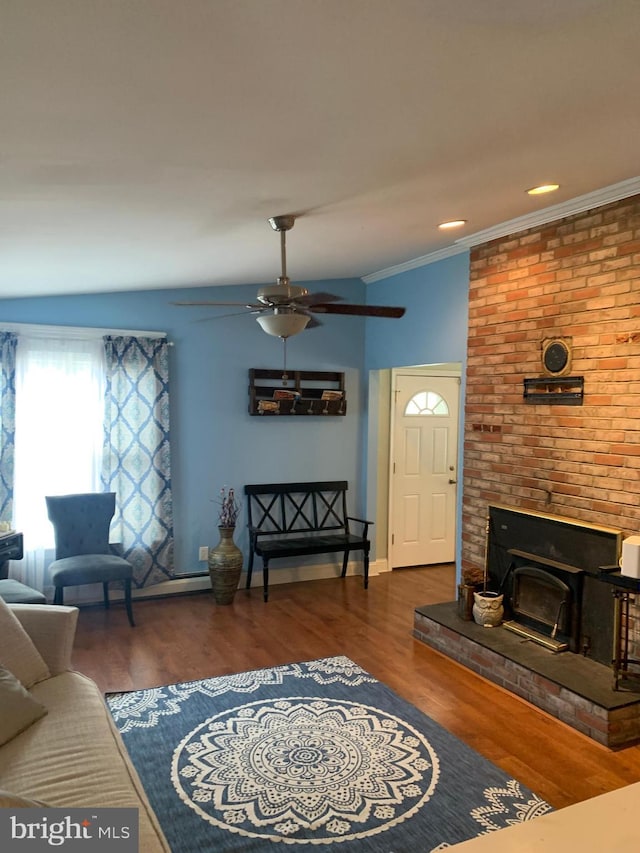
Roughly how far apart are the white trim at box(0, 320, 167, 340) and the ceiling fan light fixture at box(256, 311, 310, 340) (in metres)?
2.06

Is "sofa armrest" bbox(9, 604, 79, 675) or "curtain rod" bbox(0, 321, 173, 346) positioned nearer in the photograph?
"sofa armrest" bbox(9, 604, 79, 675)

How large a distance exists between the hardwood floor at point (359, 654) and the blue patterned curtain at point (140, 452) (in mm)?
457

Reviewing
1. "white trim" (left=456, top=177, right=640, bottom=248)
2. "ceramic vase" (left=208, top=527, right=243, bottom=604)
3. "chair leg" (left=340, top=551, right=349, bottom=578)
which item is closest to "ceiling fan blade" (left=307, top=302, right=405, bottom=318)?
"white trim" (left=456, top=177, right=640, bottom=248)

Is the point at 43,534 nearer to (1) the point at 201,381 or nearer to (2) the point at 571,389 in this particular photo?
(1) the point at 201,381

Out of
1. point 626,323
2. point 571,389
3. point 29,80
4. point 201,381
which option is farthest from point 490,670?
point 29,80

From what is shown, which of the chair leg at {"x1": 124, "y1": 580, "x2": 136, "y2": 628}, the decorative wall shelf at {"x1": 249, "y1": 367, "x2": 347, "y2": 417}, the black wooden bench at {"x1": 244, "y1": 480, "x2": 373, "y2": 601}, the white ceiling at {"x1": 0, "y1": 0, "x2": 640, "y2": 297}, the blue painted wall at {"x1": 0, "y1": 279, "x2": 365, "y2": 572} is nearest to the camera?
the white ceiling at {"x1": 0, "y1": 0, "x2": 640, "y2": 297}

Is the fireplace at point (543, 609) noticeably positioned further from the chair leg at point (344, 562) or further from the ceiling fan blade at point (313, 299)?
the ceiling fan blade at point (313, 299)

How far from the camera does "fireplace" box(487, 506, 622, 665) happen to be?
361cm

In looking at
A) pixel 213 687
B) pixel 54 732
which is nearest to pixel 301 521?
pixel 213 687

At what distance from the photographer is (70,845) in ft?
4.67

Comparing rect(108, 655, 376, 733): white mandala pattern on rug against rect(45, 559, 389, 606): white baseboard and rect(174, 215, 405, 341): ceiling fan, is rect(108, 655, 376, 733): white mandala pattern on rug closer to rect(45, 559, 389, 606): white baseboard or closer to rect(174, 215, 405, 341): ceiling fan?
rect(45, 559, 389, 606): white baseboard

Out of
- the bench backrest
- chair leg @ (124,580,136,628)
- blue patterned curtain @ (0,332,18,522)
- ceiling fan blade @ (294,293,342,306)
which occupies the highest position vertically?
ceiling fan blade @ (294,293,342,306)

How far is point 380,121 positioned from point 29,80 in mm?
1112

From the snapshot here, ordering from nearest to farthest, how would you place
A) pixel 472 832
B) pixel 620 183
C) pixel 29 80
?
1. pixel 29 80
2. pixel 472 832
3. pixel 620 183
